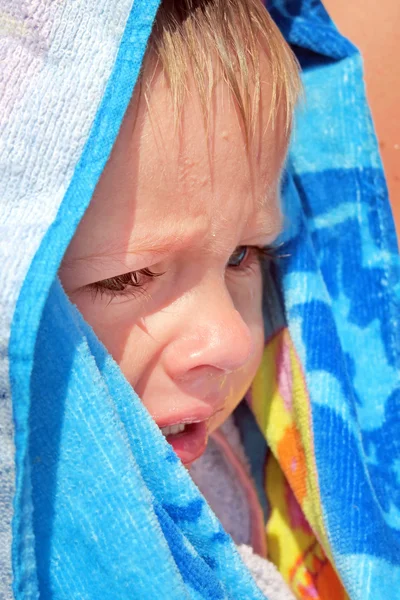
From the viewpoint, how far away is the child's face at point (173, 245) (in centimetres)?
78

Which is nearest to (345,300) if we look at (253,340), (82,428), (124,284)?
(253,340)

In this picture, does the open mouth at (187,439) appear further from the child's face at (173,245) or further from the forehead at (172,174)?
the forehead at (172,174)

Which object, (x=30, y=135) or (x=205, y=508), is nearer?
(x=30, y=135)

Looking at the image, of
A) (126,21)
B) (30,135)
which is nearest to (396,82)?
(126,21)

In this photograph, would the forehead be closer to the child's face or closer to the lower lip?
the child's face

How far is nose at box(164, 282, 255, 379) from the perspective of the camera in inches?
33.9

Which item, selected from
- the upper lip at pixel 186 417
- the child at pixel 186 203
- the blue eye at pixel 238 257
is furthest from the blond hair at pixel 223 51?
Result: the upper lip at pixel 186 417

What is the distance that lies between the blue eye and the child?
77mm

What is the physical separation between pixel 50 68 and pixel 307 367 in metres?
0.62

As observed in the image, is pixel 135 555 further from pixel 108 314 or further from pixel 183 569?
pixel 108 314

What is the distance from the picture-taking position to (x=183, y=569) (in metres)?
0.76

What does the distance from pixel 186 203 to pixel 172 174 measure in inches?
1.5

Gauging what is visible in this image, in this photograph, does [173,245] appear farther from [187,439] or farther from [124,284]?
[187,439]

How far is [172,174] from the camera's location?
0.80m
